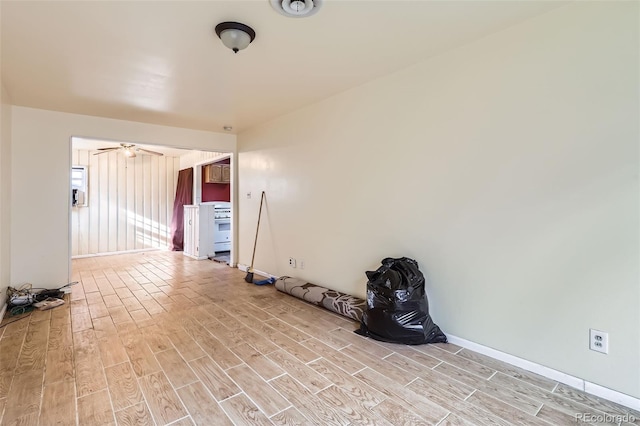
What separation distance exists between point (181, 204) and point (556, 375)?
23.6 feet

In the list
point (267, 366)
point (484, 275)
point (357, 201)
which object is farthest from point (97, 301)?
point (484, 275)

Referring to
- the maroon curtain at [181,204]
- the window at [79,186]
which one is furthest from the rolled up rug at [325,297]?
the window at [79,186]

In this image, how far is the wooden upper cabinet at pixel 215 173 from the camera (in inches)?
273

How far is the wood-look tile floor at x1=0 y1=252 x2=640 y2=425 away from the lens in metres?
1.62

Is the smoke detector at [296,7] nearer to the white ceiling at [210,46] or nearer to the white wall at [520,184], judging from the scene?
the white ceiling at [210,46]

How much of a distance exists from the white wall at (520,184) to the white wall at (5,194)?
3430 millimetres

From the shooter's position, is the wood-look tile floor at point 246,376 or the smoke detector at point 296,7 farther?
the smoke detector at point 296,7

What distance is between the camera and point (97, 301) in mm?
3516

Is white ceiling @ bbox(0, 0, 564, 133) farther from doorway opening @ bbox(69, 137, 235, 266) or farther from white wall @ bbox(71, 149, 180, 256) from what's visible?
white wall @ bbox(71, 149, 180, 256)

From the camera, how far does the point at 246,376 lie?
1.98m

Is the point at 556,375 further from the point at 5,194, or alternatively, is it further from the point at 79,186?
the point at 79,186

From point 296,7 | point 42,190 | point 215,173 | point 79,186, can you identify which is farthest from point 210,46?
point 79,186

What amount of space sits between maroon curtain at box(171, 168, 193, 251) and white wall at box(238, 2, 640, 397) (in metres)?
5.03

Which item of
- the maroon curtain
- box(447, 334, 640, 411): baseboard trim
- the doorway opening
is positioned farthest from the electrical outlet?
the maroon curtain
